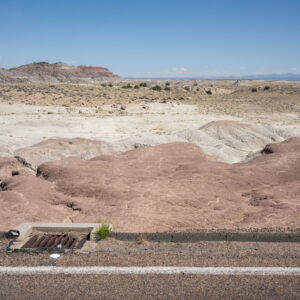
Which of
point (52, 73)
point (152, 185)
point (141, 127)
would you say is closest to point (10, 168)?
point (152, 185)

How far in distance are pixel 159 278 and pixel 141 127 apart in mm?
24520

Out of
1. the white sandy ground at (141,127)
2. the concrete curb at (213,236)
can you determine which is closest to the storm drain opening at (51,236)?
the concrete curb at (213,236)

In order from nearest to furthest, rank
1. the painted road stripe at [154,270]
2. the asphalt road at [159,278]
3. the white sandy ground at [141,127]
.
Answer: the asphalt road at [159,278], the painted road stripe at [154,270], the white sandy ground at [141,127]

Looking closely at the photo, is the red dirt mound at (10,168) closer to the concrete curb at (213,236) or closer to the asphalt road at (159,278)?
the asphalt road at (159,278)

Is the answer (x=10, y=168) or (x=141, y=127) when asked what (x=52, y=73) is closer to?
(x=141, y=127)

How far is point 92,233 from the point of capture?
23.4ft

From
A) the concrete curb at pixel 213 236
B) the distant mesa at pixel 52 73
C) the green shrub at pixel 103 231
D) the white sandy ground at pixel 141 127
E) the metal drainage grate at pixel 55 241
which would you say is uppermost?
the distant mesa at pixel 52 73

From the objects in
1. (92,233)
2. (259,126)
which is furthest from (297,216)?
(259,126)

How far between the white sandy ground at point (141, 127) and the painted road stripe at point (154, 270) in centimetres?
1148

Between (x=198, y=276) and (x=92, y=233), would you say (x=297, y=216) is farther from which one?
(x=92, y=233)

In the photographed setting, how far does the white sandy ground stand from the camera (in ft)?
64.0

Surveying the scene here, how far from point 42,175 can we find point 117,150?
652 centimetres

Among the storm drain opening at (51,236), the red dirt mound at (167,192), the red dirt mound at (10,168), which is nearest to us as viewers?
the storm drain opening at (51,236)

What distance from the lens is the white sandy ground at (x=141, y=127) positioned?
19.5 m
